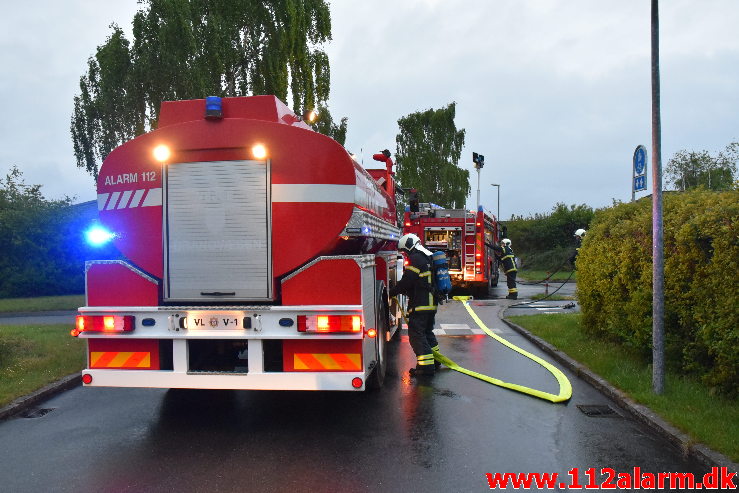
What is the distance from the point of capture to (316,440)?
206 inches

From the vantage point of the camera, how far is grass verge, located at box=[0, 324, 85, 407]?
23.0ft

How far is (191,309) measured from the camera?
5438mm

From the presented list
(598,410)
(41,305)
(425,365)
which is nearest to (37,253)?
(41,305)

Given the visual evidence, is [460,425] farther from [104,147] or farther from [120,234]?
[104,147]

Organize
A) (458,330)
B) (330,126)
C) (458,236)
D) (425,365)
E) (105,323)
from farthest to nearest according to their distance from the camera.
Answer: (330,126)
(458,236)
(458,330)
(425,365)
(105,323)

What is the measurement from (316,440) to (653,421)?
119 inches

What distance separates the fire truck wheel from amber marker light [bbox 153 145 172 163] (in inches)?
99.7

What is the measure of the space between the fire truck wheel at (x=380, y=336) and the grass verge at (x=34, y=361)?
388cm

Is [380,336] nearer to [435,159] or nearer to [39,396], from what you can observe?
[39,396]

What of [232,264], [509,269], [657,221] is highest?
[657,221]

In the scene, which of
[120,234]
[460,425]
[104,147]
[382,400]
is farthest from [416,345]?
[104,147]

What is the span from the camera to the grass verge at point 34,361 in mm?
7012

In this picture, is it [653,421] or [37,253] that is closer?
[653,421]

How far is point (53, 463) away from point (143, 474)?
848 mm
